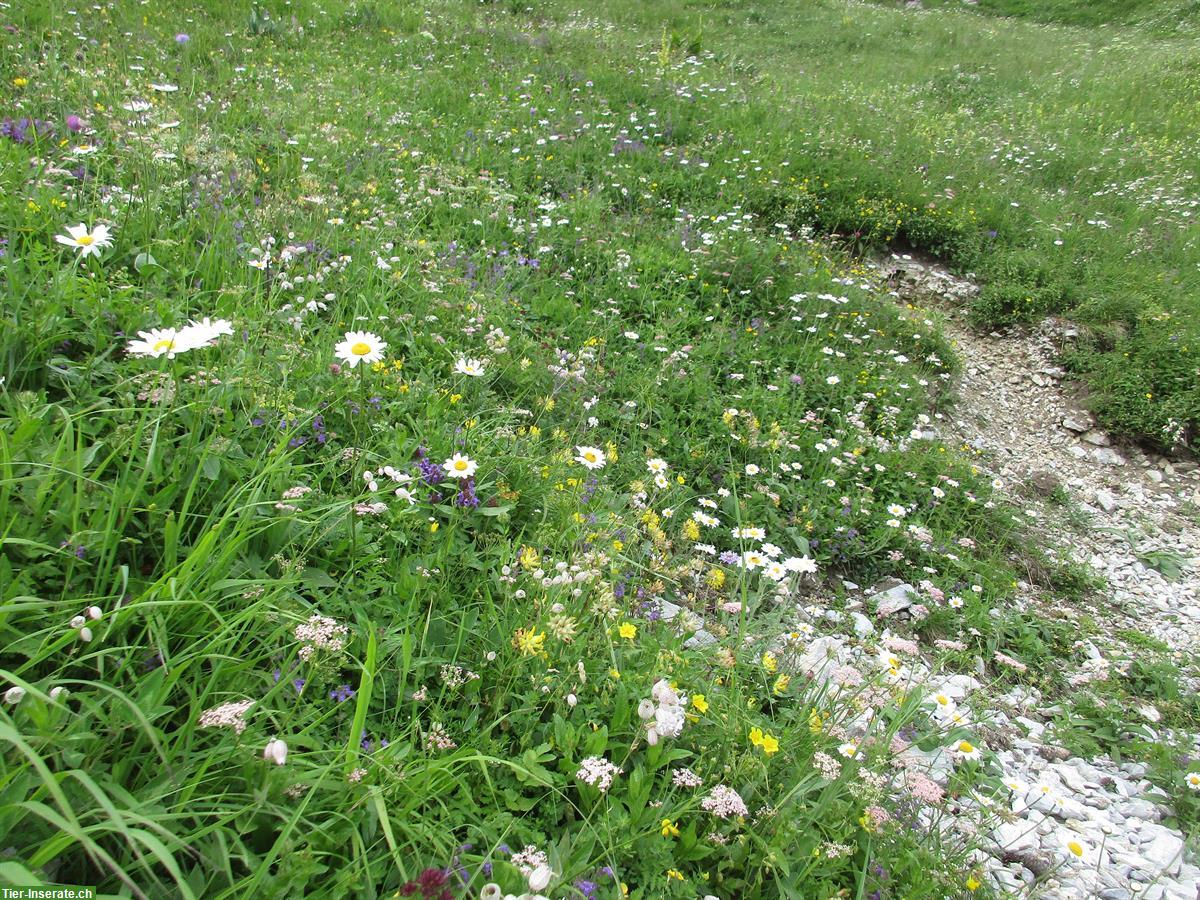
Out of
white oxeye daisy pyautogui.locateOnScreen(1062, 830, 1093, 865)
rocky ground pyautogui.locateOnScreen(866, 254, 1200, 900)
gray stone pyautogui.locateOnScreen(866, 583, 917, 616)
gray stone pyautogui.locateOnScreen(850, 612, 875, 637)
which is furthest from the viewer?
gray stone pyautogui.locateOnScreen(866, 583, 917, 616)

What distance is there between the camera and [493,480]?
297cm

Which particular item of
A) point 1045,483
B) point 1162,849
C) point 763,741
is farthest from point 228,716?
point 1045,483

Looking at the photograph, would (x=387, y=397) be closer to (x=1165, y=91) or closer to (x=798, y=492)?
(x=798, y=492)

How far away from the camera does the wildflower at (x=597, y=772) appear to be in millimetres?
1790

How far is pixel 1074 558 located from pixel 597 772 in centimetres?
482

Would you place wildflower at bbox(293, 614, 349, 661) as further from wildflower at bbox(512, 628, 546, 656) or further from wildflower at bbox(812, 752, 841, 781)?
wildflower at bbox(812, 752, 841, 781)

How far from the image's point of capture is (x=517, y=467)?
10.0 feet

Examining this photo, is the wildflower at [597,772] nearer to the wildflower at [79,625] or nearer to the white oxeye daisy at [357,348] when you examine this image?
the wildflower at [79,625]

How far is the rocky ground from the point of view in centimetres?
281

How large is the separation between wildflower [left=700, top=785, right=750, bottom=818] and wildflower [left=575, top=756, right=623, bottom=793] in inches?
A: 11.4

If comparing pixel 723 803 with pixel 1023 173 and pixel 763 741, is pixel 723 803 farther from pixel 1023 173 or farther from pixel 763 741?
pixel 1023 173

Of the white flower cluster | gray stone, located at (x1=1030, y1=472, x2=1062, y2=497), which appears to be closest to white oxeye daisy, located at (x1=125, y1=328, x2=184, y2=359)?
the white flower cluster

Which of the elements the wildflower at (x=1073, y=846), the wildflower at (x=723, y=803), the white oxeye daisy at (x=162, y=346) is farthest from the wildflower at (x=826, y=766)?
the white oxeye daisy at (x=162, y=346)

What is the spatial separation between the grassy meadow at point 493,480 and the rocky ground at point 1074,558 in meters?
0.20
